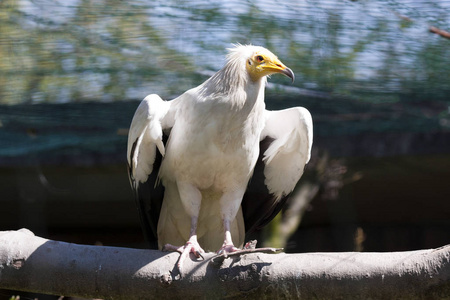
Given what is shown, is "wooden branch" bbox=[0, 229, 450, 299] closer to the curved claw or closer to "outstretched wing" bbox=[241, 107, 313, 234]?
the curved claw

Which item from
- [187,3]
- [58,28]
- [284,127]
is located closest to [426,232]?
[284,127]

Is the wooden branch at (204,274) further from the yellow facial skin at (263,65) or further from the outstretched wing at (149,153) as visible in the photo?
the yellow facial skin at (263,65)

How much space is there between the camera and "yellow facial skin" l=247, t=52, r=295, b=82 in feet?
9.60

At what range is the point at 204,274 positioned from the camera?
231 cm

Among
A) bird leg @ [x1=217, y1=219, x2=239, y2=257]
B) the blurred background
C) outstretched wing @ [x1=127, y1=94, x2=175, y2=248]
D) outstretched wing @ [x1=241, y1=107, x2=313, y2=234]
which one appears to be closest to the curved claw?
bird leg @ [x1=217, y1=219, x2=239, y2=257]

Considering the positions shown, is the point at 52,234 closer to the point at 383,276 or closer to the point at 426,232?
the point at 426,232

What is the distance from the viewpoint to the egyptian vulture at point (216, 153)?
2920 mm

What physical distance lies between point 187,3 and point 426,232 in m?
2.41

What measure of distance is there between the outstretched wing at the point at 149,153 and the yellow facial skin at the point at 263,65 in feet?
1.37

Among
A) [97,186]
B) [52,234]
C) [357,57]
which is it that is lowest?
[52,234]

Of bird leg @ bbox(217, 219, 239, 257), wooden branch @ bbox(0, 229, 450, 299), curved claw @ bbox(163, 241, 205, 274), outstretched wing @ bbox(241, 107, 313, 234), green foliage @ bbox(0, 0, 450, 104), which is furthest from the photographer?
outstretched wing @ bbox(241, 107, 313, 234)

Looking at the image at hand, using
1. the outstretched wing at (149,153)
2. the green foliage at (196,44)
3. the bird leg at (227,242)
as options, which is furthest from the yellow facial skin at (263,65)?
the bird leg at (227,242)

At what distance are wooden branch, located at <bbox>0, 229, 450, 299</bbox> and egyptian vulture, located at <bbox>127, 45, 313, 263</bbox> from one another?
0.29m

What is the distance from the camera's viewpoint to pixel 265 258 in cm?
229
